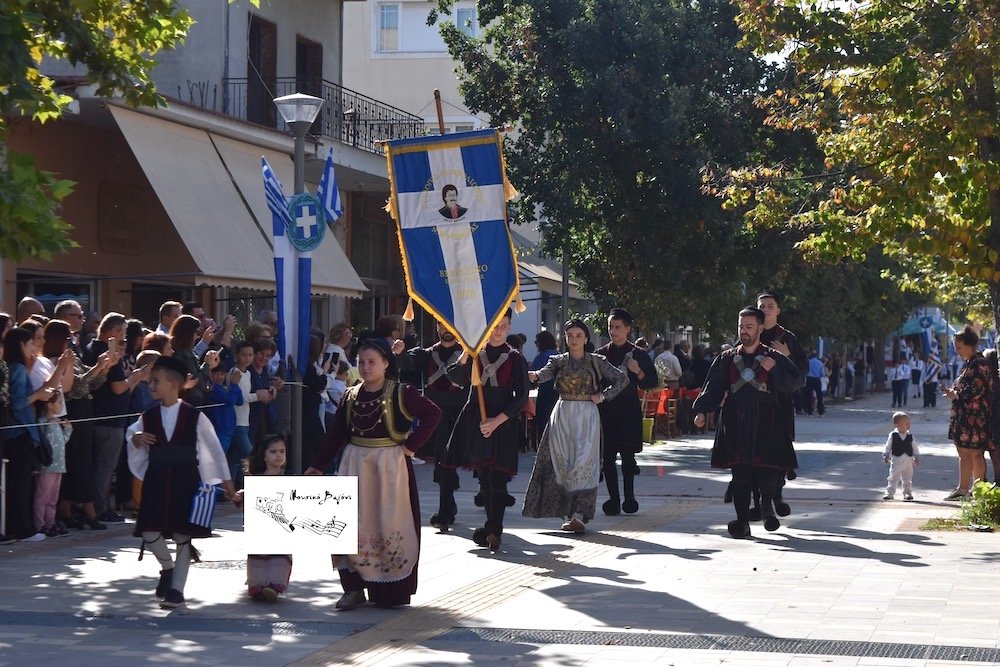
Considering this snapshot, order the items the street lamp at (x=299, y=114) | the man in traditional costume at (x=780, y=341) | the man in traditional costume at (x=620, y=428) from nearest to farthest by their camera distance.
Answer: the man in traditional costume at (x=780, y=341), the man in traditional costume at (x=620, y=428), the street lamp at (x=299, y=114)

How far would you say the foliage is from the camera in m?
13.5

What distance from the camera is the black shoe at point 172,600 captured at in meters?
9.27

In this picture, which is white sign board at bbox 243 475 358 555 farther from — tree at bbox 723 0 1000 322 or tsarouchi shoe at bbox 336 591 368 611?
tree at bbox 723 0 1000 322

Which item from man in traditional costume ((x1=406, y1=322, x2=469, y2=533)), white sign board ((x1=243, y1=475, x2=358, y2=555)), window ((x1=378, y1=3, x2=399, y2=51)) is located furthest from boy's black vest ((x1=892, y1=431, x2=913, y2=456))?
window ((x1=378, y1=3, x2=399, y2=51))

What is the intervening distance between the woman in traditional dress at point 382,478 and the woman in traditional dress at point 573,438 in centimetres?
375

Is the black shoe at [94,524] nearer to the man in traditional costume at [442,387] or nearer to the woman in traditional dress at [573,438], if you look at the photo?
the man in traditional costume at [442,387]

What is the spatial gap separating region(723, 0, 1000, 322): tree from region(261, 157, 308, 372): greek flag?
4.69 m

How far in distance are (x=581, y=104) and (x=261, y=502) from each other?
18102mm

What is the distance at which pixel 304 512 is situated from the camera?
364 inches

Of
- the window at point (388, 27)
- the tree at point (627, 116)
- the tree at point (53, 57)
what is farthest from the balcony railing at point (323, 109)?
the window at point (388, 27)

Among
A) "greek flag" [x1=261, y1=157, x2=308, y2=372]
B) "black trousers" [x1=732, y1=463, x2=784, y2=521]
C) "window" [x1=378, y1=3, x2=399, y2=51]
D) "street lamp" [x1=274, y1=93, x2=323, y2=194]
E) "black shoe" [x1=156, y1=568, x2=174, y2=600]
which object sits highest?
"window" [x1=378, y1=3, x2=399, y2=51]

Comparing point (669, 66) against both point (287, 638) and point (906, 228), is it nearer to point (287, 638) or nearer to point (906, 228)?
point (906, 228)

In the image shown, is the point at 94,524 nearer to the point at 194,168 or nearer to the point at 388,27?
the point at 194,168

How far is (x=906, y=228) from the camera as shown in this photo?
13562mm
